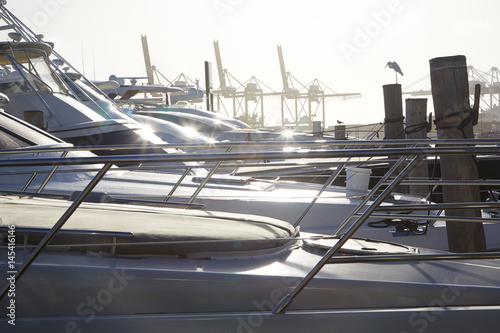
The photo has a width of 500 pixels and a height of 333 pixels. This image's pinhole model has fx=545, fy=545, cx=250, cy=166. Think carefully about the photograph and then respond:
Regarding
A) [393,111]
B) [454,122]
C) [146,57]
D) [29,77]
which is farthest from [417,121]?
[146,57]

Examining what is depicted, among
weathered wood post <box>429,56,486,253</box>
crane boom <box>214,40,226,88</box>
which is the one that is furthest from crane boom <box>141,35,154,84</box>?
weathered wood post <box>429,56,486,253</box>

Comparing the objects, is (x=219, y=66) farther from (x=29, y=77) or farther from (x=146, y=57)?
(x=29, y=77)

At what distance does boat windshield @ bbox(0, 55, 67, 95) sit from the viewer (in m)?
6.40

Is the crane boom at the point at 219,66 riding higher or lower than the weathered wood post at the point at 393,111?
higher

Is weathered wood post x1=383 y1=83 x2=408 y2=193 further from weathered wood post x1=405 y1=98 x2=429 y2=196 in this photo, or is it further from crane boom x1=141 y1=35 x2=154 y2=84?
crane boom x1=141 y1=35 x2=154 y2=84

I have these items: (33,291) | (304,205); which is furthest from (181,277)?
(304,205)

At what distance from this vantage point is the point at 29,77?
21.2ft

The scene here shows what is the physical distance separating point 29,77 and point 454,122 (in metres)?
4.86

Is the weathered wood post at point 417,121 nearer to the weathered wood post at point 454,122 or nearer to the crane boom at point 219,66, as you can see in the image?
the weathered wood post at point 454,122

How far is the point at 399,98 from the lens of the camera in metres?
6.80

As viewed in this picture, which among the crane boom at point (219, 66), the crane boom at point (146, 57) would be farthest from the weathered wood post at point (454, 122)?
the crane boom at point (219, 66)

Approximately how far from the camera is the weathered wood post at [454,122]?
3.64m

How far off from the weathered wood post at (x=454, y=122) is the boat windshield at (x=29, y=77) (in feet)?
14.9

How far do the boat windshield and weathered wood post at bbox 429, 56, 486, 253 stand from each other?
4537 mm
